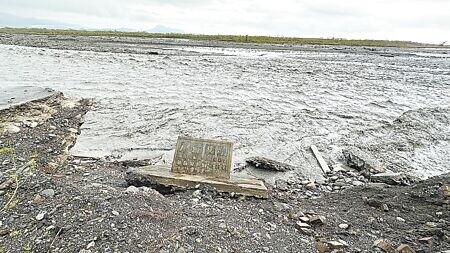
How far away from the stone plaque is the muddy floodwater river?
1.38 m

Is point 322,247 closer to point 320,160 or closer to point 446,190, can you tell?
point 446,190

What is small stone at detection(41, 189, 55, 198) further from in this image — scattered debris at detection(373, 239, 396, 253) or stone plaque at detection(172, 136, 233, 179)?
scattered debris at detection(373, 239, 396, 253)

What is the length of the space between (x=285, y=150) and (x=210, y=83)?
21.4 feet

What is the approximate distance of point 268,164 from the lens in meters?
6.14

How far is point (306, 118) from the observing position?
359 inches

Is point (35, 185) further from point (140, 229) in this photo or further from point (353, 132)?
point (353, 132)

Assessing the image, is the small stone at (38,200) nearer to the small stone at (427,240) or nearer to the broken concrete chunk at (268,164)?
the broken concrete chunk at (268,164)

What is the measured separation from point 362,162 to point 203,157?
290 centimetres

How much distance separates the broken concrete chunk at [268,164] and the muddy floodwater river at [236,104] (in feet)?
0.87

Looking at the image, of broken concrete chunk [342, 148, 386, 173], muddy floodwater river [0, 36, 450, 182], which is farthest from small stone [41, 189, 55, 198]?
broken concrete chunk [342, 148, 386, 173]

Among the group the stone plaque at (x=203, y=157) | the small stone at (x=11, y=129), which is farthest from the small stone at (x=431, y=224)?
the small stone at (x=11, y=129)

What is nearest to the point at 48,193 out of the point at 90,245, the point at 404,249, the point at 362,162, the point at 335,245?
the point at 90,245

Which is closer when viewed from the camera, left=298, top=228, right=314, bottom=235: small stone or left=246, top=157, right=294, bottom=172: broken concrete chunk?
left=298, top=228, right=314, bottom=235: small stone

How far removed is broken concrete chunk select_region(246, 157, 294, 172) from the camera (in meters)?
6.12
